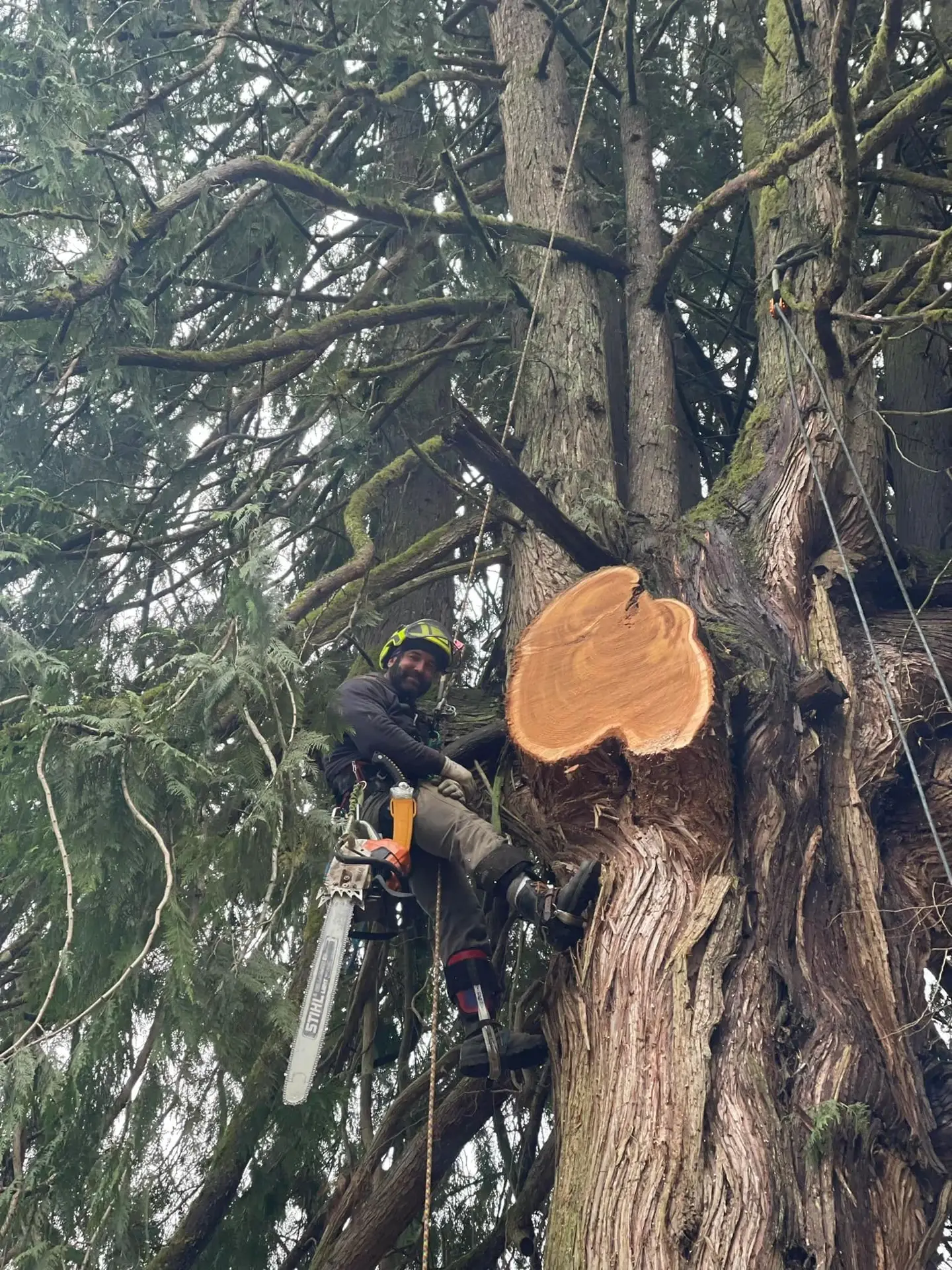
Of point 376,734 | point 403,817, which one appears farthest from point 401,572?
point 403,817

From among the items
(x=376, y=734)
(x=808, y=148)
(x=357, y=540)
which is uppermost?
(x=808, y=148)

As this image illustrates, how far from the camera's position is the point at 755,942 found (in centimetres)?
320

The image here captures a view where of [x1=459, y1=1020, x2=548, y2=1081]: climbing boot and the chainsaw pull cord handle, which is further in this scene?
the chainsaw pull cord handle

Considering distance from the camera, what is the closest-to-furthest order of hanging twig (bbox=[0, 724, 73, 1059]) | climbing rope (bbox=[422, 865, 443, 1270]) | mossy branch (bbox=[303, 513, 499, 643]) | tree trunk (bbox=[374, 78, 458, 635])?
1. climbing rope (bbox=[422, 865, 443, 1270])
2. hanging twig (bbox=[0, 724, 73, 1059])
3. mossy branch (bbox=[303, 513, 499, 643])
4. tree trunk (bbox=[374, 78, 458, 635])

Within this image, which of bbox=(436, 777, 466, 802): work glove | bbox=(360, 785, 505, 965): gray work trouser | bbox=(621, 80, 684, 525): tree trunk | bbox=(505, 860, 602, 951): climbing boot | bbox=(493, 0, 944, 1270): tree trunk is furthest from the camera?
bbox=(621, 80, 684, 525): tree trunk

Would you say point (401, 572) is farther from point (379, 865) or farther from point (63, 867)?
point (63, 867)

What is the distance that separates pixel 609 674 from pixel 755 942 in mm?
897

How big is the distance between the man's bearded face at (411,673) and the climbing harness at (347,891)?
0.41m

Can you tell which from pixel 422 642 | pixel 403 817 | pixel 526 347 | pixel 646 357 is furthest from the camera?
pixel 646 357

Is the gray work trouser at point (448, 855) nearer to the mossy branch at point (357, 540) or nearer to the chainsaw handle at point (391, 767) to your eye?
the chainsaw handle at point (391, 767)

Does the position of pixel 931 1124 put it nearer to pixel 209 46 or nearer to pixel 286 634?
pixel 286 634

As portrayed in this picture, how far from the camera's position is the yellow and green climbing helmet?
443 centimetres

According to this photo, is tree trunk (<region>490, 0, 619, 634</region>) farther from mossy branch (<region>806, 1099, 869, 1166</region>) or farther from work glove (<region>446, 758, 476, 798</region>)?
mossy branch (<region>806, 1099, 869, 1166</region>)

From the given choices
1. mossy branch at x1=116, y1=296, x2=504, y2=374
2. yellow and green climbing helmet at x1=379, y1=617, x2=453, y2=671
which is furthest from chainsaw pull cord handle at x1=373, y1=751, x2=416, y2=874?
mossy branch at x1=116, y1=296, x2=504, y2=374
